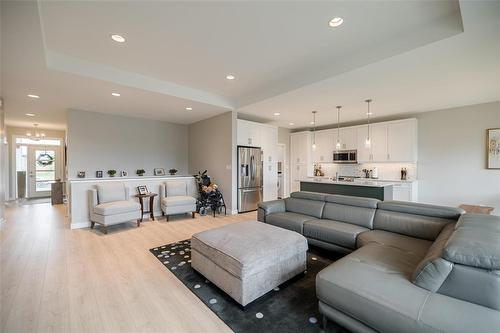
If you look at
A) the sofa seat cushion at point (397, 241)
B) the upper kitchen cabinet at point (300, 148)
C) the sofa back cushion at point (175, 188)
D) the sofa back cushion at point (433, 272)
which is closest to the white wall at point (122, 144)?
the sofa back cushion at point (175, 188)

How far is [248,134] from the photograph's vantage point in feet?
19.4

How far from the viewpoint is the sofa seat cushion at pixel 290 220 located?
3201 millimetres

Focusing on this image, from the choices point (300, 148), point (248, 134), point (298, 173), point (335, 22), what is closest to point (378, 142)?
point (300, 148)

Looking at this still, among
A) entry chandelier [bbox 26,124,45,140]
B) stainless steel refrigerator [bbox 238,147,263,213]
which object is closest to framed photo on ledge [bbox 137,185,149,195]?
stainless steel refrigerator [bbox 238,147,263,213]

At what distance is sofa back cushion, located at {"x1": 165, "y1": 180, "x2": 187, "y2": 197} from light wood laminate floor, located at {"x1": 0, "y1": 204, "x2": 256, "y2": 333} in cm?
135

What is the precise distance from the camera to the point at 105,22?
237 cm

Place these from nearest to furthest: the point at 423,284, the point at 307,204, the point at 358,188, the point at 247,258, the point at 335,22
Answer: the point at 423,284 → the point at 247,258 → the point at 335,22 → the point at 307,204 → the point at 358,188

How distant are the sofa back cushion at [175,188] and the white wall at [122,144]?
1584 millimetres

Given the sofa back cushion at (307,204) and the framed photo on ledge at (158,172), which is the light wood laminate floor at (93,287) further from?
the framed photo on ledge at (158,172)

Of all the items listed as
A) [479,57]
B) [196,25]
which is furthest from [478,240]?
[196,25]

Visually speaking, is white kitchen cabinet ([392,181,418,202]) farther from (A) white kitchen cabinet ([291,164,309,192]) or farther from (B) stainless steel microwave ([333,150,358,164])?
(A) white kitchen cabinet ([291,164,309,192])

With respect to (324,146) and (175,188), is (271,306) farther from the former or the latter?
(324,146)

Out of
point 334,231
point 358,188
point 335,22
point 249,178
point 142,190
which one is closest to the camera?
point 335,22

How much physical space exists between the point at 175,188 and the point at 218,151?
4.72 ft
